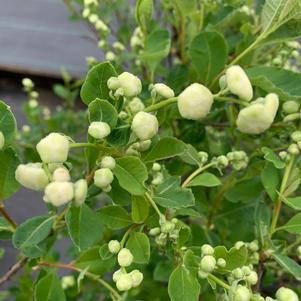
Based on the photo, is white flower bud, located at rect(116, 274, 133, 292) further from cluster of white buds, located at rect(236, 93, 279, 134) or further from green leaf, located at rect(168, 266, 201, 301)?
cluster of white buds, located at rect(236, 93, 279, 134)

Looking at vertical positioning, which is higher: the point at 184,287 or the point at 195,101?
the point at 195,101

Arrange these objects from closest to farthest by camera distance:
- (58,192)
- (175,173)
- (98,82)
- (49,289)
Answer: (58,192) → (98,82) → (49,289) → (175,173)

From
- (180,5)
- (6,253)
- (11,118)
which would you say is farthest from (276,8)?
(6,253)

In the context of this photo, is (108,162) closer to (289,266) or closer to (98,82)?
(98,82)

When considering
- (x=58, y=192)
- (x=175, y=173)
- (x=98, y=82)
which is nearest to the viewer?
(x=58, y=192)

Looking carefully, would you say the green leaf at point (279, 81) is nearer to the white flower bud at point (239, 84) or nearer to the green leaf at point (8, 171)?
the white flower bud at point (239, 84)

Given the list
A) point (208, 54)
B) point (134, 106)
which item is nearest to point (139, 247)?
point (134, 106)

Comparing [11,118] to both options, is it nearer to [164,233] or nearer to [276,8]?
[164,233]
